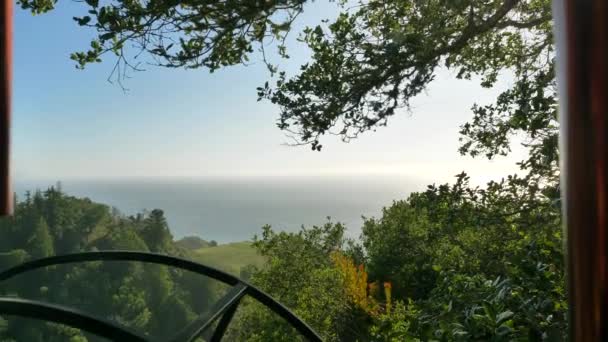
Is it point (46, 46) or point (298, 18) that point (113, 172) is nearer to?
point (46, 46)

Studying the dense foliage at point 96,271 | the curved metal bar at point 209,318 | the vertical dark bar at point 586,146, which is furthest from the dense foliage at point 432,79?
the dense foliage at point 96,271

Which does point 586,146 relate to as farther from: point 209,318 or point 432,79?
point 432,79

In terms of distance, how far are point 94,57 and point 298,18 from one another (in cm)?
108

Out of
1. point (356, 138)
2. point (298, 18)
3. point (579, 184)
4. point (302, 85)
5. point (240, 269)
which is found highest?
point (298, 18)

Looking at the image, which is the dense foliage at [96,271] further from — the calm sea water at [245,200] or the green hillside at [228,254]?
the green hillside at [228,254]

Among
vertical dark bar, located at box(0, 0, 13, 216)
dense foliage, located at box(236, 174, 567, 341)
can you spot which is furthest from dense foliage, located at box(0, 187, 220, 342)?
vertical dark bar, located at box(0, 0, 13, 216)

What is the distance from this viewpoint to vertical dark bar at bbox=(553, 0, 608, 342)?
0.12m

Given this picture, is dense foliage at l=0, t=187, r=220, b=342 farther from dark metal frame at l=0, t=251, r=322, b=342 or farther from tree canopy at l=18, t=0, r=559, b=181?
dark metal frame at l=0, t=251, r=322, b=342

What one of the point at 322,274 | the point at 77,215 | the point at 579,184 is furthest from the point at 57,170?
the point at 579,184

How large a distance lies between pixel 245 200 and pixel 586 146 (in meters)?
8.92

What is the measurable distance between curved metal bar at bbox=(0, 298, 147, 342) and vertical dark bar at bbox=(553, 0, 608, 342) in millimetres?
415

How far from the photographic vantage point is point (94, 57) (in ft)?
8.14

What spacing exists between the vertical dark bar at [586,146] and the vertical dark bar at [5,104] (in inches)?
6.6

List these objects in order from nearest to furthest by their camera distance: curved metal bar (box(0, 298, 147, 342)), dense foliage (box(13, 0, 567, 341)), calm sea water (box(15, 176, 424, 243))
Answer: curved metal bar (box(0, 298, 147, 342)) < dense foliage (box(13, 0, 567, 341)) < calm sea water (box(15, 176, 424, 243))
